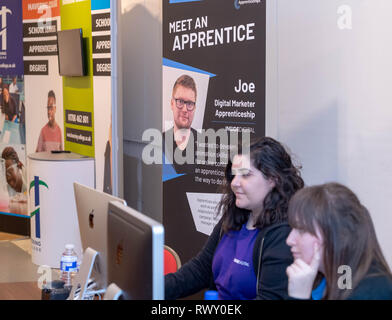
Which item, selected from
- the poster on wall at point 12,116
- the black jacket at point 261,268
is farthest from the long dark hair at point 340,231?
the poster on wall at point 12,116

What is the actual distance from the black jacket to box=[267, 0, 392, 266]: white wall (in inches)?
34.3

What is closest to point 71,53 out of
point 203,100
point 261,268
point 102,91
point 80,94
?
point 80,94

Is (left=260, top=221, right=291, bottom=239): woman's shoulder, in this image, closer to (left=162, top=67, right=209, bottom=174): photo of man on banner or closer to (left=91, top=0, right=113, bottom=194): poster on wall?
(left=162, top=67, right=209, bottom=174): photo of man on banner

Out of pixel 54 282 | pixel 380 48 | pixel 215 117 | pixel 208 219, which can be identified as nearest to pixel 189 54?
pixel 215 117

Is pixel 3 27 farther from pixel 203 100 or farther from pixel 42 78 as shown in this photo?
pixel 203 100

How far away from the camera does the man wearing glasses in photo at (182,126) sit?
434 centimetres

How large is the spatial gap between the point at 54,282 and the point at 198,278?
1.97 feet

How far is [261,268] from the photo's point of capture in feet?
7.73

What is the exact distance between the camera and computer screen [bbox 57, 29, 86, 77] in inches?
216

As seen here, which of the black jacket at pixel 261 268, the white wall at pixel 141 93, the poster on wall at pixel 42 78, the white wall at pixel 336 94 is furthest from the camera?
the poster on wall at pixel 42 78

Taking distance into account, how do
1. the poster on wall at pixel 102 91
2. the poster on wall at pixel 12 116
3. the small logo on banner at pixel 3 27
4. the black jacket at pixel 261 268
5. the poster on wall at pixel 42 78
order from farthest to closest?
the small logo on banner at pixel 3 27 → the poster on wall at pixel 12 116 → the poster on wall at pixel 42 78 → the poster on wall at pixel 102 91 → the black jacket at pixel 261 268

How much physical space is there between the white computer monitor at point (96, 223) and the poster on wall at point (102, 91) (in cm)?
308

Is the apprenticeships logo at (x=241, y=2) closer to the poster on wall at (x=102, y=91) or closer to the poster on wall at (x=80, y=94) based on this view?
the poster on wall at (x=102, y=91)

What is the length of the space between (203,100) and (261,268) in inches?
80.7
